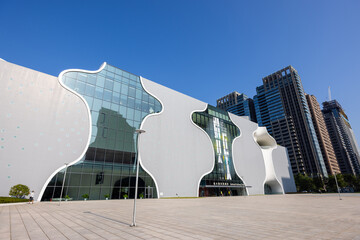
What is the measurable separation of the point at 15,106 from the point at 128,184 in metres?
18.3

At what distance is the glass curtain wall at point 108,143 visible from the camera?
1013 inches

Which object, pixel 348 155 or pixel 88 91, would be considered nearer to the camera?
pixel 88 91

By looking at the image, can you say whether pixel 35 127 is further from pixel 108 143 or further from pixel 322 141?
pixel 322 141

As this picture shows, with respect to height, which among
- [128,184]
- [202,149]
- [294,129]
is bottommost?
[128,184]

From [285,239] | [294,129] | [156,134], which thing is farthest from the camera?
[294,129]

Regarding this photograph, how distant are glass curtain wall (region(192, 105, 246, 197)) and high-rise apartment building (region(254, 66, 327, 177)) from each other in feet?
353

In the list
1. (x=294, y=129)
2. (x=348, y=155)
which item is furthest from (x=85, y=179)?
(x=348, y=155)

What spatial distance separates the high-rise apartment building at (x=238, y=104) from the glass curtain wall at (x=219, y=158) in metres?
122

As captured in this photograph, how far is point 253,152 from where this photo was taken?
52125mm

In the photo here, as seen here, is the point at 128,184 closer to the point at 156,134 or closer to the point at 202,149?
the point at 156,134

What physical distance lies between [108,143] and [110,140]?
0.58m

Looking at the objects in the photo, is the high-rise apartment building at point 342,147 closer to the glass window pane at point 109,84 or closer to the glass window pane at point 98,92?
the glass window pane at point 109,84

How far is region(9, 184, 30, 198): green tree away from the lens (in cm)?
2030

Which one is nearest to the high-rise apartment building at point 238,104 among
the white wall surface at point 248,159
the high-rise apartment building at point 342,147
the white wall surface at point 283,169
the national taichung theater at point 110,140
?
the high-rise apartment building at point 342,147
